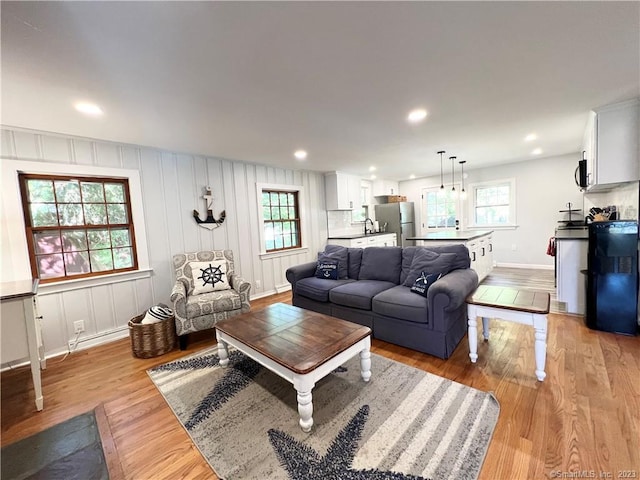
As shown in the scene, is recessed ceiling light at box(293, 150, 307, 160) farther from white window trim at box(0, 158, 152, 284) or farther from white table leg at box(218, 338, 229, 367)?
white table leg at box(218, 338, 229, 367)

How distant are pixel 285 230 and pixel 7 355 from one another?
3852 mm

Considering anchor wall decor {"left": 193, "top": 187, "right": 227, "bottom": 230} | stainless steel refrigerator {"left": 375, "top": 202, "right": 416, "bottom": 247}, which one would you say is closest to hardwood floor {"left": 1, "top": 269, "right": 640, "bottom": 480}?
anchor wall decor {"left": 193, "top": 187, "right": 227, "bottom": 230}

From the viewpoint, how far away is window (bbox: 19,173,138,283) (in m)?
2.79

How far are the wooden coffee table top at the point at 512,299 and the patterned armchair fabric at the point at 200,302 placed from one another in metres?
2.39

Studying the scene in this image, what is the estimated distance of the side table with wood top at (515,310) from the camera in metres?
1.96

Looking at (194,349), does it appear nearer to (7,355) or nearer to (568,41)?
(7,355)

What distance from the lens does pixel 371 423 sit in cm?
168

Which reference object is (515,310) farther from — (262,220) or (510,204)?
(510,204)

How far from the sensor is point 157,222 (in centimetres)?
355

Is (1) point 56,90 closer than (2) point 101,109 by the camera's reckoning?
Yes

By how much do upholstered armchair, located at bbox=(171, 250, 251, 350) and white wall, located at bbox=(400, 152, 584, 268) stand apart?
5.51m

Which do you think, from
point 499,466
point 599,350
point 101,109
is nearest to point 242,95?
point 101,109

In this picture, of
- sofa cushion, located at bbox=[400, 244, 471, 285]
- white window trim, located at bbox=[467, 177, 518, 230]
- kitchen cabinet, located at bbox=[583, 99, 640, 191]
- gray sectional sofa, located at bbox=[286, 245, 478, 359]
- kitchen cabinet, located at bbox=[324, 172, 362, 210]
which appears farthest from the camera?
white window trim, located at bbox=[467, 177, 518, 230]

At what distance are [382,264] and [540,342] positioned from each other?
1.70 meters
